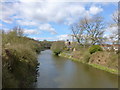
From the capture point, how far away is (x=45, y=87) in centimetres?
655

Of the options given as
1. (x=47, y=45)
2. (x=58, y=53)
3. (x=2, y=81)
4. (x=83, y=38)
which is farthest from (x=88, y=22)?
(x=47, y=45)

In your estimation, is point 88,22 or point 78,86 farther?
point 88,22

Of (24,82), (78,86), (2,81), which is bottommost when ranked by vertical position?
(78,86)

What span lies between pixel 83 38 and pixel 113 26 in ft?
32.0

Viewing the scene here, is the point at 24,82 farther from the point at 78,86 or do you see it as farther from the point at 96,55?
the point at 96,55

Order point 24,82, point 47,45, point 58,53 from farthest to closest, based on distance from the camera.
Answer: point 47,45 < point 58,53 < point 24,82

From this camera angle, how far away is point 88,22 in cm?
2139

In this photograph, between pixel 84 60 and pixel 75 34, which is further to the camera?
pixel 75 34

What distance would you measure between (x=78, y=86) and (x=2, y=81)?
13.9ft

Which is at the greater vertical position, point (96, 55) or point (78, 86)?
point (96, 55)

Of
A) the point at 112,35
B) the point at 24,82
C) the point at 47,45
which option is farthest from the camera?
the point at 47,45

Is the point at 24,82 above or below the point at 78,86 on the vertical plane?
above

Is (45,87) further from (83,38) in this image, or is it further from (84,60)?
(83,38)

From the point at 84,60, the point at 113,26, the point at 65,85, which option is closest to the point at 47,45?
the point at 84,60
